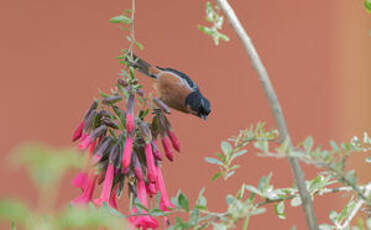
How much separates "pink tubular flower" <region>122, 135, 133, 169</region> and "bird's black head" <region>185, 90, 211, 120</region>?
11.6 inches

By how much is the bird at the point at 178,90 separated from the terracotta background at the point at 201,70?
55.4 inches

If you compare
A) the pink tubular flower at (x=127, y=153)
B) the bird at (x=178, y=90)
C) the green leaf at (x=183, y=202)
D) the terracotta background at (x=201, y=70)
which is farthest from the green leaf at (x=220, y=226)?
the terracotta background at (x=201, y=70)

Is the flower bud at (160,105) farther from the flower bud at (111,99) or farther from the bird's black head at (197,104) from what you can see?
the bird's black head at (197,104)

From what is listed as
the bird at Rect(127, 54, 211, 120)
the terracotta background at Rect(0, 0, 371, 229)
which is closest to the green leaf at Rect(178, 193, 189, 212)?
the bird at Rect(127, 54, 211, 120)

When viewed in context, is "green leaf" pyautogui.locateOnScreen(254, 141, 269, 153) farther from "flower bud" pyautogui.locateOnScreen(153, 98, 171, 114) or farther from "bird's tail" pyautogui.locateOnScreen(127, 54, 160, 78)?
"bird's tail" pyautogui.locateOnScreen(127, 54, 160, 78)

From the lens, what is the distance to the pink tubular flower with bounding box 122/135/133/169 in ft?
2.71

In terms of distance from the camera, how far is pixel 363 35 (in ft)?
9.49

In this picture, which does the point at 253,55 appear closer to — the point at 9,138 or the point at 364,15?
the point at 9,138

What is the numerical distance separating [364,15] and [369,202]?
7.95 ft

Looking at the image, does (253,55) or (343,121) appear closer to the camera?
(253,55)

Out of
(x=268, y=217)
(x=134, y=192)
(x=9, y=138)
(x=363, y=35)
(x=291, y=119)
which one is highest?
(x=363, y=35)

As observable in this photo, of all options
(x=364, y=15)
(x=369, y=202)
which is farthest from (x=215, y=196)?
(x=369, y=202)

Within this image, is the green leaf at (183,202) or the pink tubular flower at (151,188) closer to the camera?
the green leaf at (183,202)

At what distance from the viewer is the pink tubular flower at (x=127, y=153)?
83cm
